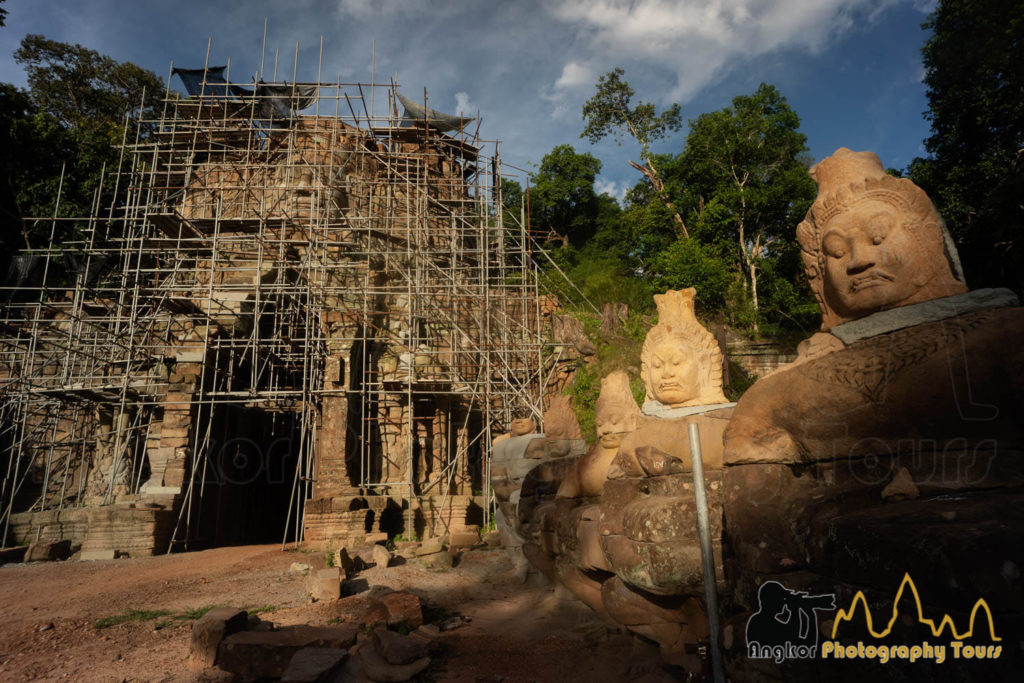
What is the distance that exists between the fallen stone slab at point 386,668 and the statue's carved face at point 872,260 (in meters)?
3.99

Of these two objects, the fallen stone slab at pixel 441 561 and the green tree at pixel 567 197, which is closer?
the fallen stone slab at pixel 441 561

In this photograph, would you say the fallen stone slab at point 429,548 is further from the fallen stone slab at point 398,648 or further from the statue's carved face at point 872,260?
the statue's carved face at point 872,260

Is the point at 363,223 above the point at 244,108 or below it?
below

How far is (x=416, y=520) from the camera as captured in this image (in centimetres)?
1343

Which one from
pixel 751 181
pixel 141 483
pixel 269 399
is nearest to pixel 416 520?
pixel 269 399

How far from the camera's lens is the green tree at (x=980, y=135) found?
13.1 m

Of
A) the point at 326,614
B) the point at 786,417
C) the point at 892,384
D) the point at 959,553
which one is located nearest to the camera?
the point at 959,553

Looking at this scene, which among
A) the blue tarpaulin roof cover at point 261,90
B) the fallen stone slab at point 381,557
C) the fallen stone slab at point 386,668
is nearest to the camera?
the fallen stone slab at point 386,668

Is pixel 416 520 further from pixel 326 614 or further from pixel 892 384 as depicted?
pixel 892 384

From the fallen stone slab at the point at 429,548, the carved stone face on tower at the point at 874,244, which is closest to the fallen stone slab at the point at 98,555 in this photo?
the fallen stone slab at the point at 429,548

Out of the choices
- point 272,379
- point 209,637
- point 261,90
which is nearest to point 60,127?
point 261,90

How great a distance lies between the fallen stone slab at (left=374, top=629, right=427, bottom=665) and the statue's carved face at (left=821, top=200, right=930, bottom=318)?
405 cm

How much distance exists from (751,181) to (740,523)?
71.7ft

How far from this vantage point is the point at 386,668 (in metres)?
4.81
